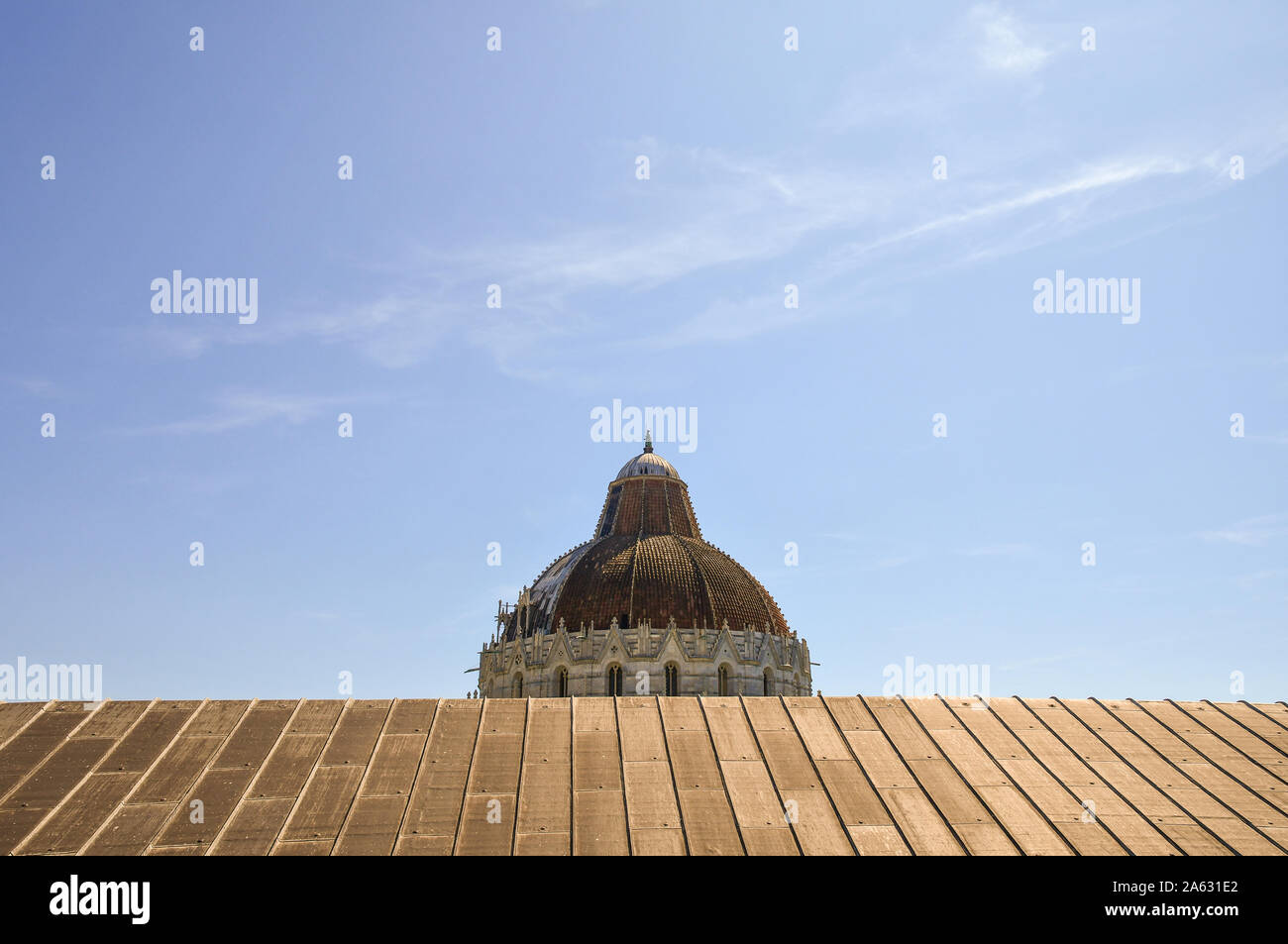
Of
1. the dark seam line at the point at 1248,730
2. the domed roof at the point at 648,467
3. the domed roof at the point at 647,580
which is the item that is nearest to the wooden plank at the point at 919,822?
the dark seam line at the point at 1248,730

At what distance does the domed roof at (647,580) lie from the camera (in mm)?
74062

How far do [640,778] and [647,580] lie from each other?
53.1m

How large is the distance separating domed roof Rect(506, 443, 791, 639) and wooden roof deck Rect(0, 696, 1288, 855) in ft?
159

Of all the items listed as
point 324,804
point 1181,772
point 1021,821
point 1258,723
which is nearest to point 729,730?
point 1021,821

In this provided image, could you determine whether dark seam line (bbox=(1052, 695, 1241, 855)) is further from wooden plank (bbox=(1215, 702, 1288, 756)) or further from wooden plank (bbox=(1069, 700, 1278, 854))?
wooden plank (bbox=(1215, 702, 1288, 756))

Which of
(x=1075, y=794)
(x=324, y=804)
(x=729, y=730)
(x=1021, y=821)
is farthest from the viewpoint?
(x=729, y=730)

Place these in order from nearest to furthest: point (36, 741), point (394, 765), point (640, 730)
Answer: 1. point (394, 765)
2. point (36, 741)
3. point (640, 730)

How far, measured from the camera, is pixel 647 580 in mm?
75062

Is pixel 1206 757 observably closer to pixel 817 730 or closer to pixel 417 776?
pixel 817 730

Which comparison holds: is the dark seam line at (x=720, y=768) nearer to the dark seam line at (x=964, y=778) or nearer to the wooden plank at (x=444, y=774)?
the dark seam line at (x=964, y=778)

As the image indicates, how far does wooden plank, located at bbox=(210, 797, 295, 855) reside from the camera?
63.3 ft

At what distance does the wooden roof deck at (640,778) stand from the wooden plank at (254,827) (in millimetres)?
43

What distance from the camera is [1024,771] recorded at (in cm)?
2286
